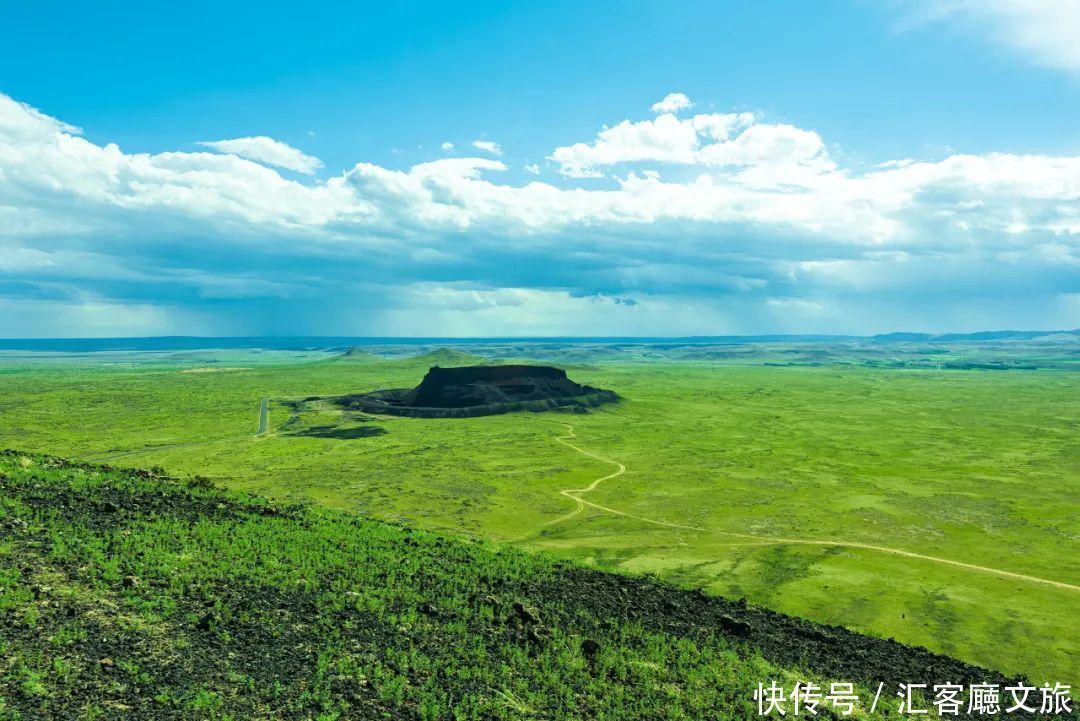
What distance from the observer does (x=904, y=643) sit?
96.7 ft

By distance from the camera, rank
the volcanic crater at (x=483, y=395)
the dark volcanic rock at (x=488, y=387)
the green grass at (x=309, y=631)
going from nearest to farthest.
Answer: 1. the green grass at (x=309, y=631)
2. the volcanic crater at (x=483, y=395)
3. the dark volcanic rock at (x=488, y=387)

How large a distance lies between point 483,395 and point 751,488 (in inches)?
3084

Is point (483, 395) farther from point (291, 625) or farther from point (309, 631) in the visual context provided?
point (309, 631)

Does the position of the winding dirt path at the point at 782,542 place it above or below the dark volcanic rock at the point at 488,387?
below

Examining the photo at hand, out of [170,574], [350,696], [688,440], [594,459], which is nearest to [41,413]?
[594,459]

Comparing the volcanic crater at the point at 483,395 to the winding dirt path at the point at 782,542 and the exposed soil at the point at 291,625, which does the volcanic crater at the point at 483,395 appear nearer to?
the winding dirt path at the point at 782,542

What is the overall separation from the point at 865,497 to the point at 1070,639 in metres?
33.2

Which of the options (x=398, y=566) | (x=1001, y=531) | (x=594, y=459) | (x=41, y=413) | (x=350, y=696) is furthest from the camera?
(x=41, y=413)

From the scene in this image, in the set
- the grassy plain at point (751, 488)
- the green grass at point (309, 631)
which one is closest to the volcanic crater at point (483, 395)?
the grassy plain at point (751, 488)

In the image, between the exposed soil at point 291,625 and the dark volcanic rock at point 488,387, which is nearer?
the exposed soil at point 291,625

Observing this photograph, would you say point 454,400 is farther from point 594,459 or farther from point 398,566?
point 398,566

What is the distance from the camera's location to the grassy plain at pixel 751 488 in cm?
3550

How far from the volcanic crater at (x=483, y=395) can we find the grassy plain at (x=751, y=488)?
22.6ft

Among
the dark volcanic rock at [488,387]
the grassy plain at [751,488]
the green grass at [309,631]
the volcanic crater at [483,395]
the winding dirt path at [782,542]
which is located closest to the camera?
the green grass at [309,631]
